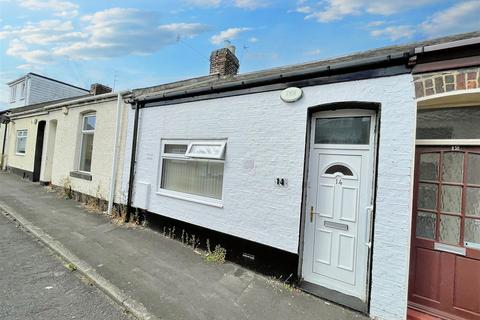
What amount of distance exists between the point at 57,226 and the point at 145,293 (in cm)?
395

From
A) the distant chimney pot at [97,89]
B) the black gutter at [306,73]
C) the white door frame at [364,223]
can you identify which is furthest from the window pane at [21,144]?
the white door frame at [364,223]

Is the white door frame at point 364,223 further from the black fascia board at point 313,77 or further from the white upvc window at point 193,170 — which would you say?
the white upvc window at point 193,170

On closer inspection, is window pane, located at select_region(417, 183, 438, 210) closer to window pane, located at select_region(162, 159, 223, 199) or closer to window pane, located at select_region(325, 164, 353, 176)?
window pane, located at select_region(325, 164, 353, 176)

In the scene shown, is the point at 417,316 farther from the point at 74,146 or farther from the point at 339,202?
the point at 74,146

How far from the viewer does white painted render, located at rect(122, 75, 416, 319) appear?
10.9ft

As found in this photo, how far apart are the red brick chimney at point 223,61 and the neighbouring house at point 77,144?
3167 mm

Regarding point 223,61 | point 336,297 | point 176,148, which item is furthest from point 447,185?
point 223,61

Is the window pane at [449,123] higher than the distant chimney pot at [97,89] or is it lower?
lower

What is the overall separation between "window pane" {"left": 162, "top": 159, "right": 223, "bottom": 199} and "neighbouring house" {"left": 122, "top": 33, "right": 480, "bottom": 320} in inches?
2.5

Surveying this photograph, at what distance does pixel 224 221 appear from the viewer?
4.94m

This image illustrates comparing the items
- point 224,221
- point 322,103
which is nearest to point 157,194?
point 224,221

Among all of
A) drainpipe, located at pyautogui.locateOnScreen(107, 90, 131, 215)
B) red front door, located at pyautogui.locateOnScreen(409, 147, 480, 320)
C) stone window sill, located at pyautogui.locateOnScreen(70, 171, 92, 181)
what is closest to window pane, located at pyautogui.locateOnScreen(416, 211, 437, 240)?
red front door, located at pyautogui.locateOnScreen(409, 147, 480, 320)

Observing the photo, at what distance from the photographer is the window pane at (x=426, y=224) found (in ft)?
11.4

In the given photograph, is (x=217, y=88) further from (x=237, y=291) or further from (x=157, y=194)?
(x=237, y=291)
